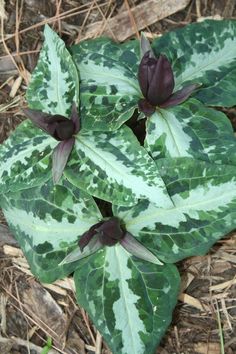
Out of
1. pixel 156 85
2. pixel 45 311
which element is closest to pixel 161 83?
pixel 156 85

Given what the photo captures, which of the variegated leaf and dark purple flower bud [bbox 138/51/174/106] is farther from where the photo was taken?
the variegated leaf

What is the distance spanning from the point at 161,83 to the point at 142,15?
1.57 ft

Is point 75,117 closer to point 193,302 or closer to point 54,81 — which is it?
point 54,81

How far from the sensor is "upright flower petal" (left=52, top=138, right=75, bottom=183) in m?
1.35

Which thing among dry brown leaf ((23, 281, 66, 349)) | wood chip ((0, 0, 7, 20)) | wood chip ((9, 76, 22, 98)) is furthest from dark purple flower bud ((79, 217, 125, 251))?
wood chip ((0, 0, 7, 20))

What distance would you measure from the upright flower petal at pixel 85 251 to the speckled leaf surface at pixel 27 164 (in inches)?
6.8

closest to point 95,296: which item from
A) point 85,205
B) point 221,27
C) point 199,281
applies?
point 85,205

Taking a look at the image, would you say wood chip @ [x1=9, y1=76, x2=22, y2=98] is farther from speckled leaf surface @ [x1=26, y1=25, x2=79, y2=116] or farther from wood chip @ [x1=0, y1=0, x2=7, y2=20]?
speckled leaf surface @ [x1=26, y1=25, x2=79, y2=116]

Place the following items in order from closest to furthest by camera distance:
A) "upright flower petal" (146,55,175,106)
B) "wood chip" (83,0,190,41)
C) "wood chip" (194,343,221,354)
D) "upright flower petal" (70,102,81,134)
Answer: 1. "upright flower petal" (146,55,175,106)
2. "upright flower petal" (70,102,81,134)
3. "wood chip" (194,343,221,354)
4. "wood chip" (83,0,190,41)

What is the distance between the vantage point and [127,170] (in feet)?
4.35

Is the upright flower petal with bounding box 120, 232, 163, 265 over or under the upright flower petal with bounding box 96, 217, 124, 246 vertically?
under

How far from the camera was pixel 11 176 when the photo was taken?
1.42 meters

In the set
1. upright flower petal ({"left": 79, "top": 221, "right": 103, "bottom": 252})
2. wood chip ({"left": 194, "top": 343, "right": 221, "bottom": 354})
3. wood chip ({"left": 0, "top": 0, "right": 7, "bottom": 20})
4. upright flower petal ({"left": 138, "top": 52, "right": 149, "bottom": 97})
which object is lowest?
wood chip ({"left": 194, "top": 343, "right": 221, "bottom": 354})

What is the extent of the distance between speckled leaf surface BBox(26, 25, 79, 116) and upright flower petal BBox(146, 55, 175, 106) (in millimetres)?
172
